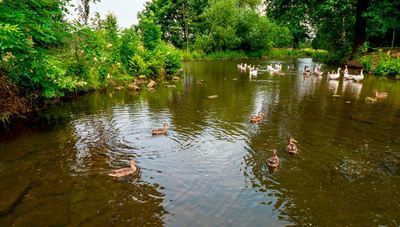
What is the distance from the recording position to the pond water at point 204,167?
824cm

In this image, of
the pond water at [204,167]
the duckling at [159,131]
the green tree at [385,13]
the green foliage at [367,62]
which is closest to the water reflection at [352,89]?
the pond water at [204,167]

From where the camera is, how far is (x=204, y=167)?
431 inches

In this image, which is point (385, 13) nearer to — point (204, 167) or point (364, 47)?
point (364, 47)

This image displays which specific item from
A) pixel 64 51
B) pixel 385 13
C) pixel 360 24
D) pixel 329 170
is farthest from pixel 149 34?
pixel 329 170

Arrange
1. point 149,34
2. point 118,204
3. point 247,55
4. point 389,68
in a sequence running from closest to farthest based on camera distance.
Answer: point 118,204 < point 389,68 < point 149,34 < point 247,55

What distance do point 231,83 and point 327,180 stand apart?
66.7 feet

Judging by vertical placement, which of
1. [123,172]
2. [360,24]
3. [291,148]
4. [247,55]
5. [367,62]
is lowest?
[123,172]

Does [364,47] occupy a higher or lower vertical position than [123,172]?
higher

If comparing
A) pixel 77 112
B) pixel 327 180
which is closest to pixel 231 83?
pixel 77 112

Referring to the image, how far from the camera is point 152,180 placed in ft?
33.0

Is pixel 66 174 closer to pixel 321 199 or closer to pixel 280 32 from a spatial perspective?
pixel 321 199

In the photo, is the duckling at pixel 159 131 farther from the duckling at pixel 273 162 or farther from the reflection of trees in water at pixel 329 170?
the duckling at pixel 273 162

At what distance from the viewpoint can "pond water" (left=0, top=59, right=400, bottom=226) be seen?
27.0ft

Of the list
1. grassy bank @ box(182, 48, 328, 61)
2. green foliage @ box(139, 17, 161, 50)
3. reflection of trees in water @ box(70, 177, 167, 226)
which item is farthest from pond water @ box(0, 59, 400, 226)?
grassy bank @ box(182, 48, 328, 61)
